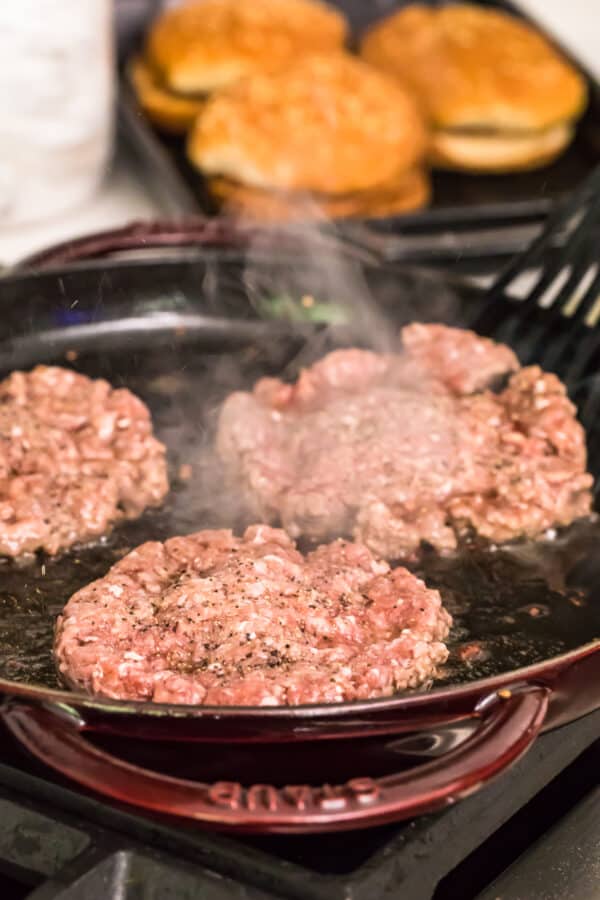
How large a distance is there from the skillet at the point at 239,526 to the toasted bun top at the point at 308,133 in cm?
53

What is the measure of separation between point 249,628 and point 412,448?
19.4 inches

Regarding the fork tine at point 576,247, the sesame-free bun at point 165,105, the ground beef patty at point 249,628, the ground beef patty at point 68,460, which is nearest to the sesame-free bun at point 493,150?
the sesame-free bun at point 165,105

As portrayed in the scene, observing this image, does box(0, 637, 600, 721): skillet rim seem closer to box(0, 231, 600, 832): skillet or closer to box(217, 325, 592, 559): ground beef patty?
box(0, 231, 600, 832): skillet

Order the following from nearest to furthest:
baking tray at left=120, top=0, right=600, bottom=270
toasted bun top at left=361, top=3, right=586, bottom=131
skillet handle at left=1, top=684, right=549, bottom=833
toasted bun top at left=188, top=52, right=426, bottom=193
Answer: skillet handle at left=1, top=684, right=549, bottom=833 < baking tray at left=120, top=0, right=600, bottom=270 < toasted bun top at left=188, top=52, right=426, bottom=193 < toasted bun top at left=361, top=3, right=586, bottom=131

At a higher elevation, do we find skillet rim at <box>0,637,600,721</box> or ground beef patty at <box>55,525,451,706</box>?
skillet rim at <box>0,637,600,721</box>

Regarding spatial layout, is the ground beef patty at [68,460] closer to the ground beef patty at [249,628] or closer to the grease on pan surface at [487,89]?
the ground beef patty at [249,628]

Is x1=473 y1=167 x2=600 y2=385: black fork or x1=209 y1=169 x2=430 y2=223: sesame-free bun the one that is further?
x1=209 y1=169 x2=430 y2=223: sesame-free bun

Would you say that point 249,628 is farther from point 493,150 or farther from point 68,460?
point 493,150

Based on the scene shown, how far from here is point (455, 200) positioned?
299 centimetres

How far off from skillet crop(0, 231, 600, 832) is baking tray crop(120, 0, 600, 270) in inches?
17.4

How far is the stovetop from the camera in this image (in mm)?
1234

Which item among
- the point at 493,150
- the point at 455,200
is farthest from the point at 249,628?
the point at 493,150

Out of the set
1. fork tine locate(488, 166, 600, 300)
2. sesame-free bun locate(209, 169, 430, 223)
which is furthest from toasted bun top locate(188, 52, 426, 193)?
fork tine locate(488, 166, 600, 300)

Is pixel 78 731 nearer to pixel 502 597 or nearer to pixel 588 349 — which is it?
pixel 502 597
